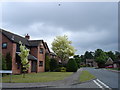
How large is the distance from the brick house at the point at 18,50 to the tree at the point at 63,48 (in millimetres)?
15084

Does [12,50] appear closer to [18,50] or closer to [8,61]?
[8,61]

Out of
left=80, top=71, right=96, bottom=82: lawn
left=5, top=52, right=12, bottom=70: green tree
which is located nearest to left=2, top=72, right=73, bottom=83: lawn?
left=80, top=71, right=96, bottom=82: lawn

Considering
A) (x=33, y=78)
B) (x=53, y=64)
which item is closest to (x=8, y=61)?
(x=33, y=78)

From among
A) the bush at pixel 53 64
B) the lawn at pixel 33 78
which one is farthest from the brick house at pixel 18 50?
the lawn at pixel 33 78

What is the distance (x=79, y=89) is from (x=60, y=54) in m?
40.9

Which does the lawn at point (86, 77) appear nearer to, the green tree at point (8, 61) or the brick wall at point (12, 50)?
the brick wall at point (12, 50)

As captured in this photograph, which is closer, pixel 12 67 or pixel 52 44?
pixel 12 67

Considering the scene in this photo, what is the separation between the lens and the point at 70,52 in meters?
51.2

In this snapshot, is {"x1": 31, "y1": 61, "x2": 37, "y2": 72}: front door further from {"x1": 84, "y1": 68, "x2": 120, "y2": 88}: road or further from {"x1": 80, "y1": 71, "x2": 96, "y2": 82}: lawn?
{"x1": 84, "y1": 68, "x2": 120, "y2": 88}: road

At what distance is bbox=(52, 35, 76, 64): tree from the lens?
51250mm

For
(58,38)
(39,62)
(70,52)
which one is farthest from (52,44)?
(39,62)

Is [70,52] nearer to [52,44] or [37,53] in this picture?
[52,44]

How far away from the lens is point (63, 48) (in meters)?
51.5

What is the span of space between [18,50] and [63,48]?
82.8 ft
